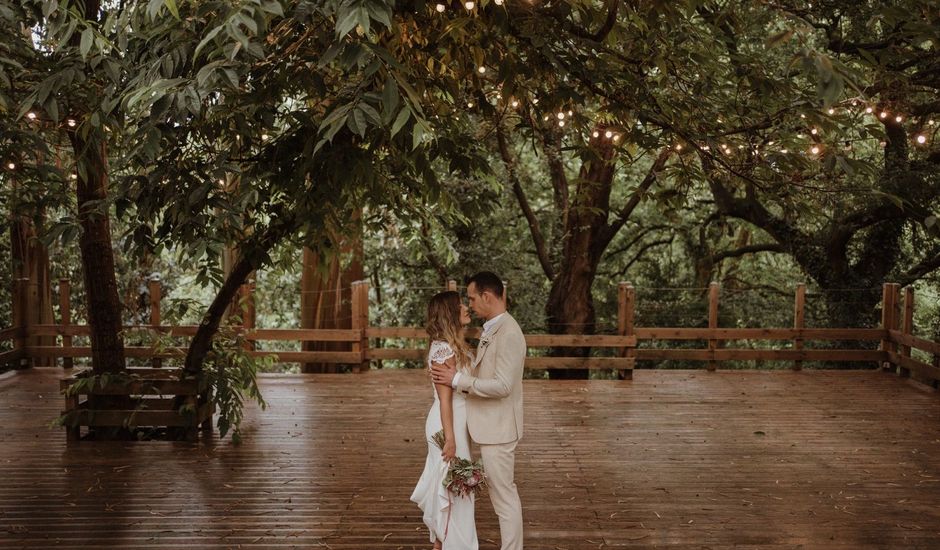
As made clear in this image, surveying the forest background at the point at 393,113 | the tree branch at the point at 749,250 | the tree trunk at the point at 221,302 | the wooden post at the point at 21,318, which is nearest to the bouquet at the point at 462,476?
the forest background at the point at 393,113

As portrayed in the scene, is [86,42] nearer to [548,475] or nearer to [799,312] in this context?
[548,475]

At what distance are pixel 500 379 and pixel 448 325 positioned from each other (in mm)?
389

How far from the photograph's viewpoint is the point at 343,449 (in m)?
7.24

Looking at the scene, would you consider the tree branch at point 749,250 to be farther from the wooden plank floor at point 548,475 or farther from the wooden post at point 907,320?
the wooden plank floor at point 548,475

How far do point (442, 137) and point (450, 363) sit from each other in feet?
4.33

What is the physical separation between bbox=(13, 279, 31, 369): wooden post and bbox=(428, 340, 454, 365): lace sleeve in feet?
26.6

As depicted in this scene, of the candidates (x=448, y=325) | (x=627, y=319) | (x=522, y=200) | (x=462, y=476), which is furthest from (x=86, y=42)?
(x=522, y=200)

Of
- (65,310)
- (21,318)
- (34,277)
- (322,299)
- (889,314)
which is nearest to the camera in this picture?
(65,310)

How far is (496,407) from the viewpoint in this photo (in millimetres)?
4242

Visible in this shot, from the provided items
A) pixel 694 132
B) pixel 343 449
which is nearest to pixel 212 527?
pixel 343 449

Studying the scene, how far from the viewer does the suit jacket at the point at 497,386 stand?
13.6 ft

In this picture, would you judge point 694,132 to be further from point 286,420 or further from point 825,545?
point 286,420

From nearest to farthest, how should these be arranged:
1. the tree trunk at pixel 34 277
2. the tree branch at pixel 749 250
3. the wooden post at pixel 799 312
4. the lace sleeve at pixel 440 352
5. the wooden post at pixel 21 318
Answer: the lace sleeve at pixel 440 352 → the wooden post at pixel 21 318 → the tree trunk at pixel 34 277 → the wooden post at pixel 799 312 → the tree branch at pixel 749 250

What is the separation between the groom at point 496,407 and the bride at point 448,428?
0.28ft
